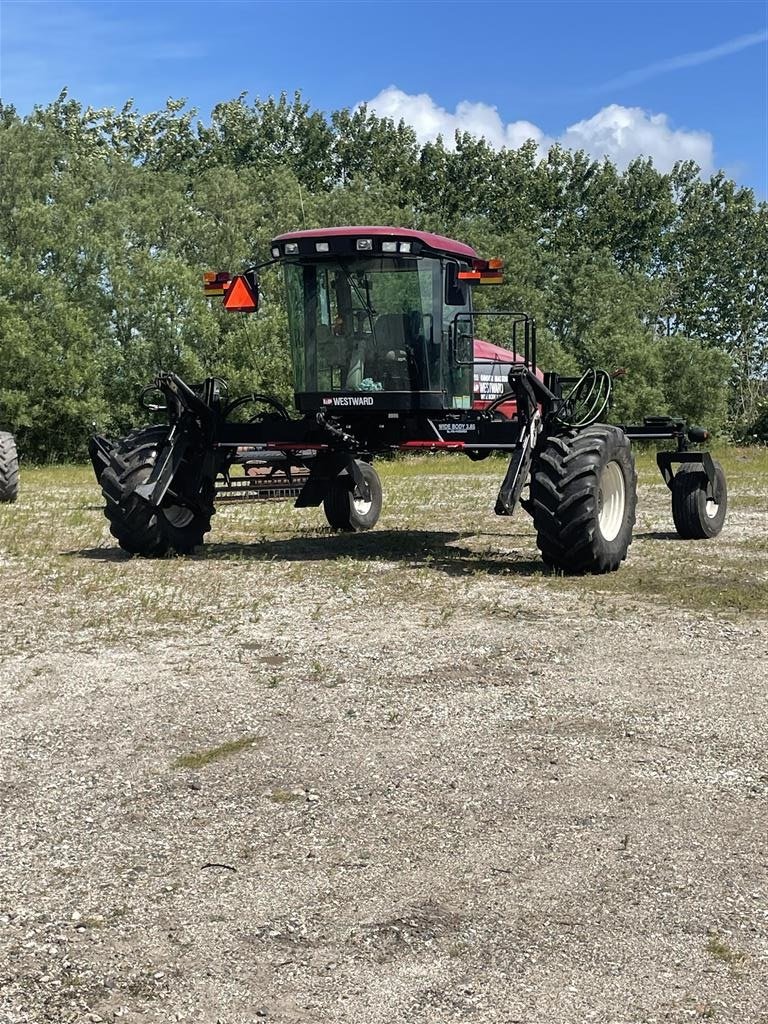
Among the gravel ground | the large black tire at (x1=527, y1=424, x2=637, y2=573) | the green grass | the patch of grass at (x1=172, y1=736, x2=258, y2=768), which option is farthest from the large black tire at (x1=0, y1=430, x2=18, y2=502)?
the patch of grass at (x1=172, y1=736, x2=258, y2=768)

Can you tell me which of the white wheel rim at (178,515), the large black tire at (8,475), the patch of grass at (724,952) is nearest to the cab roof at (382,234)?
the white wheel rim at (178,515)

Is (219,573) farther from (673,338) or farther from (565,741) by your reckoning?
(673,338)

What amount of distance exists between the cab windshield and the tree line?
43.5 ft

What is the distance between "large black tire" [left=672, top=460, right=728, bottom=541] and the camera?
45.9ft

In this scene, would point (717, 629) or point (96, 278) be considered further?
point (96, 278)

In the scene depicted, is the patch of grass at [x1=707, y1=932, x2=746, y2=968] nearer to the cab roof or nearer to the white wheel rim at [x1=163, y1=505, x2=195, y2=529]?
the white wheel rim at [x1=163, y1=505, x2=195, y2=529]

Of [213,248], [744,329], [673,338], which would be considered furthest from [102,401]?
[744,329]

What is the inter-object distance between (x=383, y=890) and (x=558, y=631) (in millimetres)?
4556

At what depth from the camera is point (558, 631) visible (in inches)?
336

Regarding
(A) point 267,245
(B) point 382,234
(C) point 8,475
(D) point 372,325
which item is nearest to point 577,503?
(D) point 372,325

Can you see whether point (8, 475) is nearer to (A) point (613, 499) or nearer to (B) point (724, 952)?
(A) point (613, 499)

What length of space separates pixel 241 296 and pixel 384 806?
8.09 m

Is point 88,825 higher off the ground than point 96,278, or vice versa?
point 96,278

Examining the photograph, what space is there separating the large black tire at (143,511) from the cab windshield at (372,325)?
1.63 m
